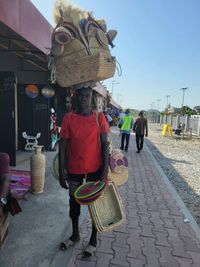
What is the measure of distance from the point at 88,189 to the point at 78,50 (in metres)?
1.38

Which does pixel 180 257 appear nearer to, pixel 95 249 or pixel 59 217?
pixel 95 249

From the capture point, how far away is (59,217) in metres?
3.66

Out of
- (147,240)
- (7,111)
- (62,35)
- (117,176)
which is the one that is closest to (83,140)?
(117,176)

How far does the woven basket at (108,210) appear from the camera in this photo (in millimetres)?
2588

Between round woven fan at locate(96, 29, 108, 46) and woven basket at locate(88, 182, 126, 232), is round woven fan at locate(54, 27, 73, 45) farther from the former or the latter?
woven basket at locate(88, 182, 126, 232)

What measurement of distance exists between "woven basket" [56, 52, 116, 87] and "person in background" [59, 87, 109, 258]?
131 mm

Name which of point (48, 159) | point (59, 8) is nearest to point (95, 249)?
point (59, 8)

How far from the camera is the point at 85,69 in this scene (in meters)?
2.57

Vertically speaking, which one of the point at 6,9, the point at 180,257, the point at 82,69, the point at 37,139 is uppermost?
the point at 6,9

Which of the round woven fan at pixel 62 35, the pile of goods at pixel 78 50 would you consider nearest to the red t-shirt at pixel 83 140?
the pile of goods at pixel 78 50

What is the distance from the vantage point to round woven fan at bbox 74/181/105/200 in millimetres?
2448

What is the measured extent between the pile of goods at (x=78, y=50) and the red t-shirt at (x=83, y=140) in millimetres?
416

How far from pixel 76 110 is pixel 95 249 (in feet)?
5.17

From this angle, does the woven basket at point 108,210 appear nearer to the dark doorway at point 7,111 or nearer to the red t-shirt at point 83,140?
the red t-shirt at point 83,140
